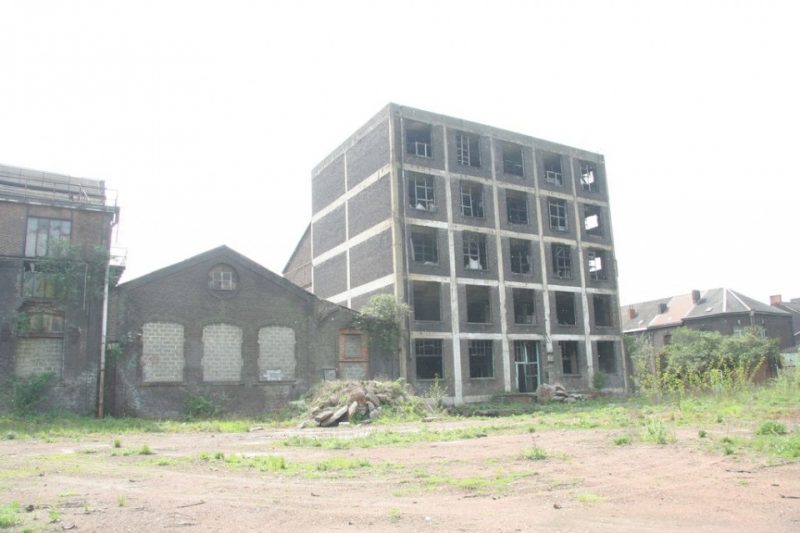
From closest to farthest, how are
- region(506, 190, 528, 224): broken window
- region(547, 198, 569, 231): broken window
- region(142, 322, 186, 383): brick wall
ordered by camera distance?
1. region(142, 322, 186, 383): brick wall
2. region(506, 190, 528, 224): broken window
3. region(547, 198, 569, 231): broken window

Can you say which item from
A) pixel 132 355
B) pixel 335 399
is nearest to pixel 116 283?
pixel 132 355

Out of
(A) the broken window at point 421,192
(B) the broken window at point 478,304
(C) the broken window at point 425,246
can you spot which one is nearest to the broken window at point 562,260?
(B) the broken window at point 478,304

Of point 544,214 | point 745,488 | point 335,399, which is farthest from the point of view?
point 544,214

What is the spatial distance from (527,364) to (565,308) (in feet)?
18.5

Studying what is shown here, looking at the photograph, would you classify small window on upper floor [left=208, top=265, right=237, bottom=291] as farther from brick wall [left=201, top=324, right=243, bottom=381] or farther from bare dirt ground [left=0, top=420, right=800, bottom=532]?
bare dirt ground [left=0, top=420, right=800, bottom=532]

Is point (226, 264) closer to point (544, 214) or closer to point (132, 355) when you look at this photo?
point (132, 355)

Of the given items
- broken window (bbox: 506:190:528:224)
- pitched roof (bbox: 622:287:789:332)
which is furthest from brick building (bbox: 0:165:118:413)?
pitched roof (bbox: 622:287:789:332)

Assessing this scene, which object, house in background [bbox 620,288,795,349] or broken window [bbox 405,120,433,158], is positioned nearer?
broken window [bbox 405,120,433,158]

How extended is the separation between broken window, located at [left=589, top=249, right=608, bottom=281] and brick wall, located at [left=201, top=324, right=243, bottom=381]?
75.8 ft

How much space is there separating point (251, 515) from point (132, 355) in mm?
18076

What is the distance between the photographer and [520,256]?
119 feet

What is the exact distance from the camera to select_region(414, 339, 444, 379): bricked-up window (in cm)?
3061

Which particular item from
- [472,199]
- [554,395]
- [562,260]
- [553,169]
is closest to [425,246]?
[472,199]

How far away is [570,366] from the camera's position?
36156 millimetres
